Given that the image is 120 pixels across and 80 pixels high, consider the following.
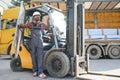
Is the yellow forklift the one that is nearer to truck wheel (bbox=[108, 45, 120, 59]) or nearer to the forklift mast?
the forklift mast

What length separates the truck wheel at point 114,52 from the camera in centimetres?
1491

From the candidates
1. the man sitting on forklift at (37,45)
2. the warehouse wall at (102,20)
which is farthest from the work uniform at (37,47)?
the warehouse wall at (102,20)

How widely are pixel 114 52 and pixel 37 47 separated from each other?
7.90 metres

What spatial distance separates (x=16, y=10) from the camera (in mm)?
14758

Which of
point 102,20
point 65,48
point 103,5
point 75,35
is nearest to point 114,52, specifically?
point 102,20

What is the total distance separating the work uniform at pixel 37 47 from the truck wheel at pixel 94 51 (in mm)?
7268

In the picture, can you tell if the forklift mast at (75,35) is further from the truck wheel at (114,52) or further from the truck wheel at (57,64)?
the truck wheel at (114,52)

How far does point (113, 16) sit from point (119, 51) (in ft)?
11.0

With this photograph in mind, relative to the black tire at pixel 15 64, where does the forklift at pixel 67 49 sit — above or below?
above

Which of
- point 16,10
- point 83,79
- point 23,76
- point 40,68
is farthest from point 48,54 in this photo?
point 16,10

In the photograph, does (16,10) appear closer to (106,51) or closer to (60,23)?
(106,51)

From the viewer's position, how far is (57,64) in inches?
311

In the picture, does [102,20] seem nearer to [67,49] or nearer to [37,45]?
[67,49]

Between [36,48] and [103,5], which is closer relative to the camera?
[36,48]
